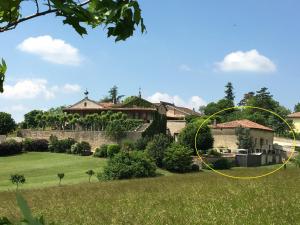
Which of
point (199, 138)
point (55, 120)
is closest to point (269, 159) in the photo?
point (199, 138)

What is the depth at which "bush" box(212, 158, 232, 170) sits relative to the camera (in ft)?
156

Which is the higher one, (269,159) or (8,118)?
(8,118)

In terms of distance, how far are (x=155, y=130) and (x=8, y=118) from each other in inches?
897

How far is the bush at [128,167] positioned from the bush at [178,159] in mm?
3705

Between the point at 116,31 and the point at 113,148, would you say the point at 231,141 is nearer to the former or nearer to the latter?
the point at 113,148

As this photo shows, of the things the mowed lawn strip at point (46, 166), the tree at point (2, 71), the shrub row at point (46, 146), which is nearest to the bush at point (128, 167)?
the mowed lawn strip at point (46, 166)

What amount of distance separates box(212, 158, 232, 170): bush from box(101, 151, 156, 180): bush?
299 inches

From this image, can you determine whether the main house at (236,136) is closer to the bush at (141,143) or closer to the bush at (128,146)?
the bush at (141,143)

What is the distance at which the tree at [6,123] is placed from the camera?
239 feet

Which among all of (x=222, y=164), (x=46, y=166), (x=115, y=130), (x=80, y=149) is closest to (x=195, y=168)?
(x=222, y=164)

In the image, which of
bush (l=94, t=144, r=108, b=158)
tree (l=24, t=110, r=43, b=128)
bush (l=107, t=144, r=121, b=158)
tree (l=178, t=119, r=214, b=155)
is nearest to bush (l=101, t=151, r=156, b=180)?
tree (l=178, t=119, r=214, b=155)

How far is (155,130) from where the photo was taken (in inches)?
2482

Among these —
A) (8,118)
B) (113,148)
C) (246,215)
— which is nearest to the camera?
(246,215)

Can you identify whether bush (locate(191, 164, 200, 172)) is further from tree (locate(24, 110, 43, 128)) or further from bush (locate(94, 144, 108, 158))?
A: tree (locate(24, 110, 43, 128))
